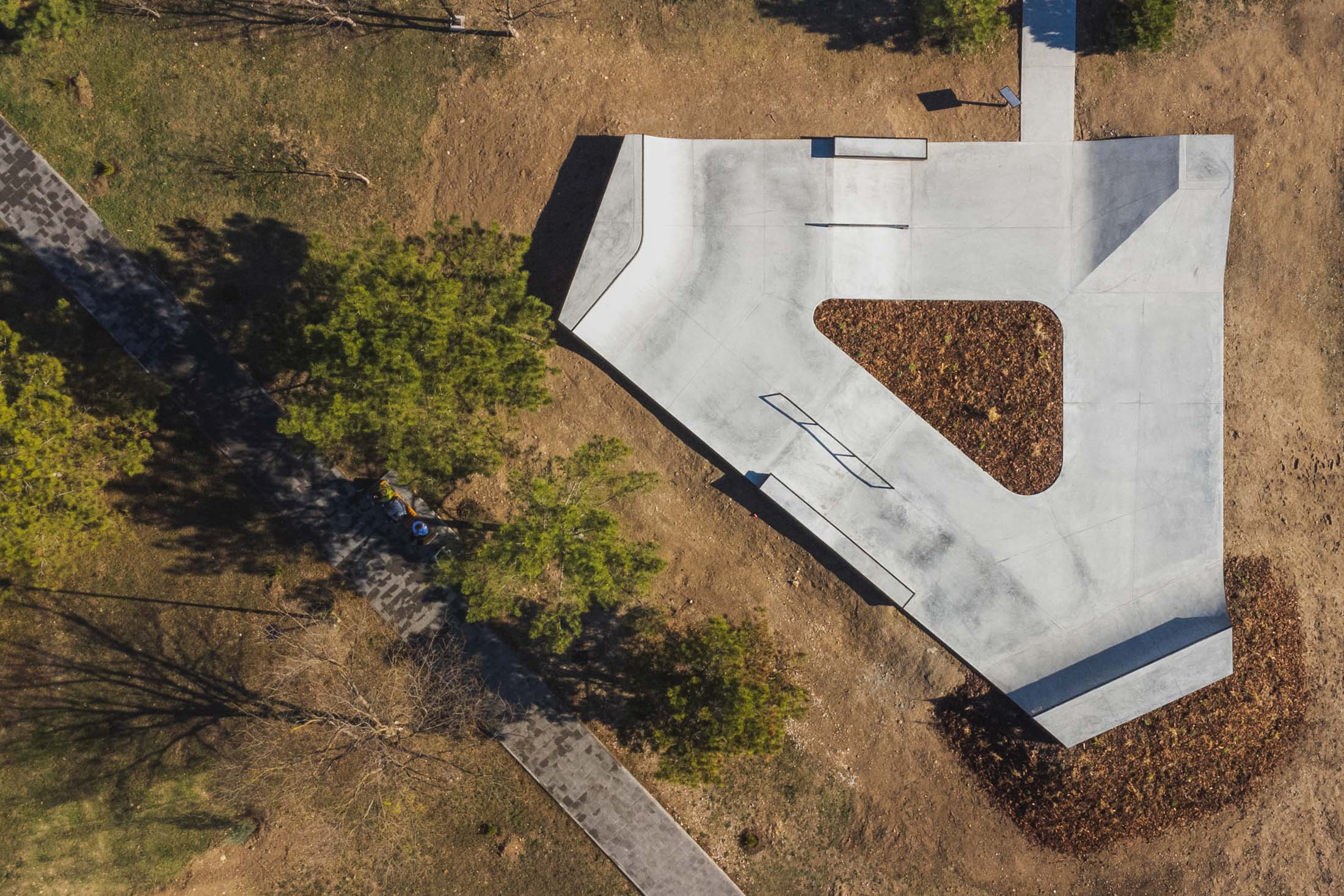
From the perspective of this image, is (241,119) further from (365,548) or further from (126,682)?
(126,682)

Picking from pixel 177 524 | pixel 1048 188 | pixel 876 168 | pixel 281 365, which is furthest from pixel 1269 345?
pixel 177 524

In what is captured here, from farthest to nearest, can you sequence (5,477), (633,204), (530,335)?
(633,204), (530,335), (5,477)

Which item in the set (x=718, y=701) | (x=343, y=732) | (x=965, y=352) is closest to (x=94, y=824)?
(x=343, y=732)

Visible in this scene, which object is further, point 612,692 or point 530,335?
point 612,692

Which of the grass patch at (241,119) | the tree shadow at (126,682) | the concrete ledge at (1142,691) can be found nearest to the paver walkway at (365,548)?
the grass patch at (241,119)

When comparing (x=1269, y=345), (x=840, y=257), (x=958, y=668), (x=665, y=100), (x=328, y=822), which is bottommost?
(x=328, y=822)

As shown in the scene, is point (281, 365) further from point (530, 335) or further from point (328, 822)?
point (328, 822)
